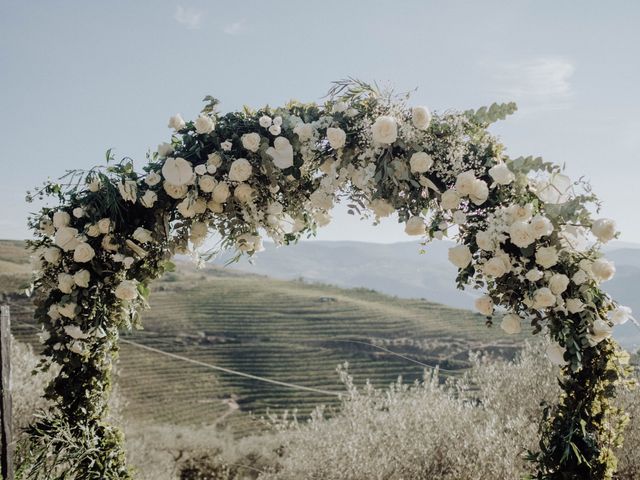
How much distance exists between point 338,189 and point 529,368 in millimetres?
5746

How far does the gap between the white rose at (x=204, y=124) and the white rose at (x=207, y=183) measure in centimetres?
26

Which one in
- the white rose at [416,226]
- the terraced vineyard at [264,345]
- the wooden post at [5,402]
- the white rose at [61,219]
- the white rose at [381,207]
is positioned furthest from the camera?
the terraced vineyard at [264,345]

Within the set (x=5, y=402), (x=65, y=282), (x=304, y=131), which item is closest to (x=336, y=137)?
(x=304, y=131)

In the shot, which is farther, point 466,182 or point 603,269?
point 466,182

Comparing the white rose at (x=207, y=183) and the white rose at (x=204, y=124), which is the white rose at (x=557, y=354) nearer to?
the white rose at (x=207, y=183)

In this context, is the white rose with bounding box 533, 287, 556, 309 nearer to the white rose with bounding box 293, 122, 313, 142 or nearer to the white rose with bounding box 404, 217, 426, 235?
the white rose with bounding box 404, 217, 426, 235

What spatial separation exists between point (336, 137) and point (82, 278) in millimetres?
1593

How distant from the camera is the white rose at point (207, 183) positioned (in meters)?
3.15

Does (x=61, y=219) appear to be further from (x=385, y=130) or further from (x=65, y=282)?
(x=385, y=130)

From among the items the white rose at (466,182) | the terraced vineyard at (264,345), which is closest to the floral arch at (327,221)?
the white rose at (466,182)

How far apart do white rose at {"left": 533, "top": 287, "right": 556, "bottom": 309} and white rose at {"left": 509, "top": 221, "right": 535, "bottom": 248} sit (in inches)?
7.9

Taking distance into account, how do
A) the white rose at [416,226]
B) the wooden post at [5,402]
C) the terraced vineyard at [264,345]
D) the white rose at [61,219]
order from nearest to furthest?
the white rose at [416,226]
the white rose at [61,219]
the wooden post at [5,402]
the terraced vineyard at [264,345]

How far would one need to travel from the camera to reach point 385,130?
282cm

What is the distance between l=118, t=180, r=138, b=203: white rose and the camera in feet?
10.7
